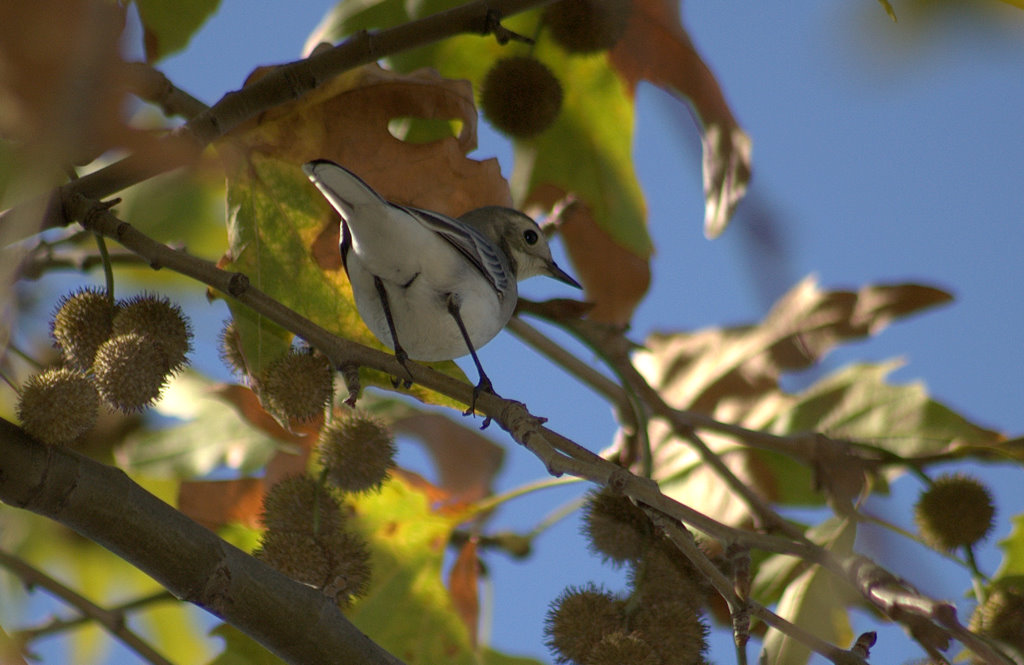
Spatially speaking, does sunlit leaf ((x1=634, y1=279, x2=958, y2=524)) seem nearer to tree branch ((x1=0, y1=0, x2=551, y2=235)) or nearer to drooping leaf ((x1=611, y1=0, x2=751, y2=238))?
drooping leaf ((x1=611, y1=0, x2=751, y2=238))

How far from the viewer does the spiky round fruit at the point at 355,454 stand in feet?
5.74

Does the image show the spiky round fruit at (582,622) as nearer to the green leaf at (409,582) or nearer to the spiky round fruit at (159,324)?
the green leaf at (409,582)

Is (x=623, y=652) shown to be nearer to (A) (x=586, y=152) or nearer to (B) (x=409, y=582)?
(B) (x=409, y=582)

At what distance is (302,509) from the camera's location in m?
1.75

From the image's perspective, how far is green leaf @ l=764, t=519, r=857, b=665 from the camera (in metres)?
1.59

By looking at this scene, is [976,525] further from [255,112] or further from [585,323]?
[255,112]

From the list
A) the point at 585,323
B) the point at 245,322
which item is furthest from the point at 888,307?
the point at 245,322

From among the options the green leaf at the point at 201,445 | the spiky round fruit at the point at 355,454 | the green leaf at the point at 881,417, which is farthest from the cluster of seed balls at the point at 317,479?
the green leaf at the point at 881,417

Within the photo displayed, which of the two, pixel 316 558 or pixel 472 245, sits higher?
pixel 472 245

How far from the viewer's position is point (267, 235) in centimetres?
176

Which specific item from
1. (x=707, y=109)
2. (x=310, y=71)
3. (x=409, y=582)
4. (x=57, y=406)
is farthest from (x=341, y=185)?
(x=409, y=582)

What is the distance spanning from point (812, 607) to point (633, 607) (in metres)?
0.34

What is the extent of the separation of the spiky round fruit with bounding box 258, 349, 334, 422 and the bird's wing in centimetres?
30

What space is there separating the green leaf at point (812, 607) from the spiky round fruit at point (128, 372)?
101 centimetres
